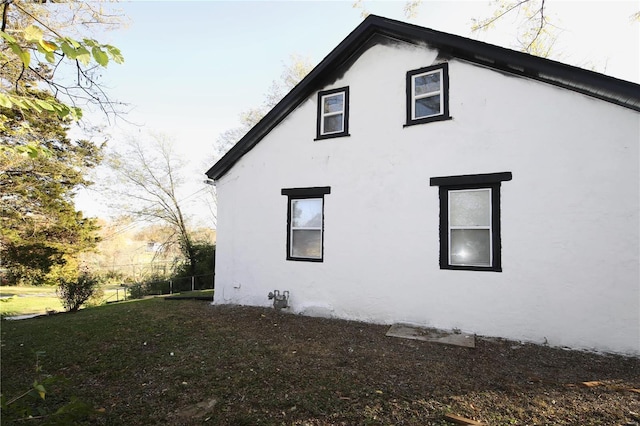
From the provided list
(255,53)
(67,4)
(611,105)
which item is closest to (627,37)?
(611,105)

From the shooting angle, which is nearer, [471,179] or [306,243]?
[471,179]

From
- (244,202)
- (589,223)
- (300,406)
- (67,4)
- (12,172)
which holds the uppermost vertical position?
(67,4)

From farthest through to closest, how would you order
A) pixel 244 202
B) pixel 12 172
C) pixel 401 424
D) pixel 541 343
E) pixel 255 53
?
pixel 12 172 → pixel 255 53 → pixel 244 202 → pixel 541 343 → pixel 401 424

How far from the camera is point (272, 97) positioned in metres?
24.6

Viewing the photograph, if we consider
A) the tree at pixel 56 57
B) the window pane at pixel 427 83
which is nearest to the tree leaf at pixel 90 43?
the tree at pixel 56 57

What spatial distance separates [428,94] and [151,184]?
831 inches

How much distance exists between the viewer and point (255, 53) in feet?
33.9

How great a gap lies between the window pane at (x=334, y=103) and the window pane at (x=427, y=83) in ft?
6.17

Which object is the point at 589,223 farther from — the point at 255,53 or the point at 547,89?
the point at 255,53

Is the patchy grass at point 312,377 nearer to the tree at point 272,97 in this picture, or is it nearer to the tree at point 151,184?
the tree at point 151,184

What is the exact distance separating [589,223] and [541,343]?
2295 millimetres

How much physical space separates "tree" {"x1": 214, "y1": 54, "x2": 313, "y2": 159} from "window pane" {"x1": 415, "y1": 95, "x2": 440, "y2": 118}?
16586mm

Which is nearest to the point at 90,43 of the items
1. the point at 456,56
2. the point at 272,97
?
the point at 456,56

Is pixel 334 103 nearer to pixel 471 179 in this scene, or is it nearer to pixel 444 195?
pixel 444 195
